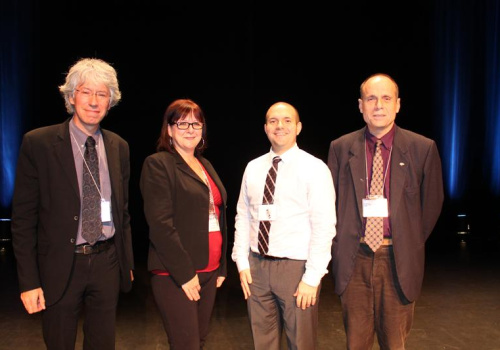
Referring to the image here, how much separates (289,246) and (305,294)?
232mm

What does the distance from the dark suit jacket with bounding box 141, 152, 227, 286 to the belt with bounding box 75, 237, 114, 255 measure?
0.21m

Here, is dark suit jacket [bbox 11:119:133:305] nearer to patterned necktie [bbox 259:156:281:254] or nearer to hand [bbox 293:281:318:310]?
patterned necktie [bbox 259:156:281:254]

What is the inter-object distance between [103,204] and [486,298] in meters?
3.68

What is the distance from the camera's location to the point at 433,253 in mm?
5461

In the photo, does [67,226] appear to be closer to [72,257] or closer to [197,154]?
[72,257]

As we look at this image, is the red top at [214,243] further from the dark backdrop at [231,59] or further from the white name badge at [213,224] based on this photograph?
the dark backdrop at [231,59]

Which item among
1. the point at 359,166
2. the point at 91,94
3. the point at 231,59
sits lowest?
the point at 359,166

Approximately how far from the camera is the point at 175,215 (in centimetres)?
180

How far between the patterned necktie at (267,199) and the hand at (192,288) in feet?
1.14

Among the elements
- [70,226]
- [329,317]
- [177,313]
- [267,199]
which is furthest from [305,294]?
[329,317]

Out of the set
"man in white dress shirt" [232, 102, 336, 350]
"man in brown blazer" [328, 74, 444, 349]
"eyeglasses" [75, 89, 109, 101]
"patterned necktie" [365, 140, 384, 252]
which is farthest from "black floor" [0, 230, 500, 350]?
"eyeglasses" [75, 89, 109, 101]

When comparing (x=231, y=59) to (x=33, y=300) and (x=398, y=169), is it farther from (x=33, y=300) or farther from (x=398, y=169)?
(x=33, y=300)

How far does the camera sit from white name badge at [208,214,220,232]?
1896mm

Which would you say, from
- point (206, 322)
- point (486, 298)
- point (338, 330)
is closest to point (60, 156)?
point (206, 322)
